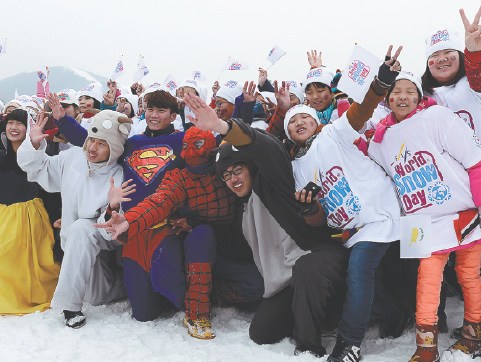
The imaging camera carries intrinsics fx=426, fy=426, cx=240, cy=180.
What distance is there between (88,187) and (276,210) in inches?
70.0

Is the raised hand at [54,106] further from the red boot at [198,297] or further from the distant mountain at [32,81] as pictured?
the distant mountain at [32,81]

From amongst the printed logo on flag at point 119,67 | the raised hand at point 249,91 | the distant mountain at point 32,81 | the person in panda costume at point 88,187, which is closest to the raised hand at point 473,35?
the raised hand at point 249,91

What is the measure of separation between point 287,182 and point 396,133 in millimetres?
816

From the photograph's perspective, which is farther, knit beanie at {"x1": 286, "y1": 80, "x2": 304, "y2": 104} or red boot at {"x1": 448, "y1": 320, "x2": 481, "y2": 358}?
knit beanie at {"x1": 286, "y1": 80, "x2": 304, "y2": 104}

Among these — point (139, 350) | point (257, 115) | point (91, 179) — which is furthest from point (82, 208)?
point (257, 115)

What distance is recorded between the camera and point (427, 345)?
2578 millimetres

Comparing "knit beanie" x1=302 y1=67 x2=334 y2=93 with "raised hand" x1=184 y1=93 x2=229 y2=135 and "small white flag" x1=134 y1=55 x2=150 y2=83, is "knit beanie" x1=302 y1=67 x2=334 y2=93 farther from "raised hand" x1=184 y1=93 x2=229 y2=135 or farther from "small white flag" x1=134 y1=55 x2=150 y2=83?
"small white flag" x1=134 y1=55 x2=150 y2=83

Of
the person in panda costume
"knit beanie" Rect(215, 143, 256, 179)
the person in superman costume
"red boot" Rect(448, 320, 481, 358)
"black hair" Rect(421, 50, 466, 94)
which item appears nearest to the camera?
"red boot" Rect(448, 320, 481, 358)

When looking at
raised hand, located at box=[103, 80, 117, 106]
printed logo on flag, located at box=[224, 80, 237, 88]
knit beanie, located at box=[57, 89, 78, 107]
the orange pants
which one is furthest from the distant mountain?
the orange pants

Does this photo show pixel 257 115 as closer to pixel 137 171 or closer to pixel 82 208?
pixel 137 171

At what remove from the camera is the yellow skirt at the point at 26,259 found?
3777mm

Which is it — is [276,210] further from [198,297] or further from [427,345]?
[427,345]

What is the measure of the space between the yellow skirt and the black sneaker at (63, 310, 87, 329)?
0.42 m

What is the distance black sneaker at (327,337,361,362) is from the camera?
2709 mm
